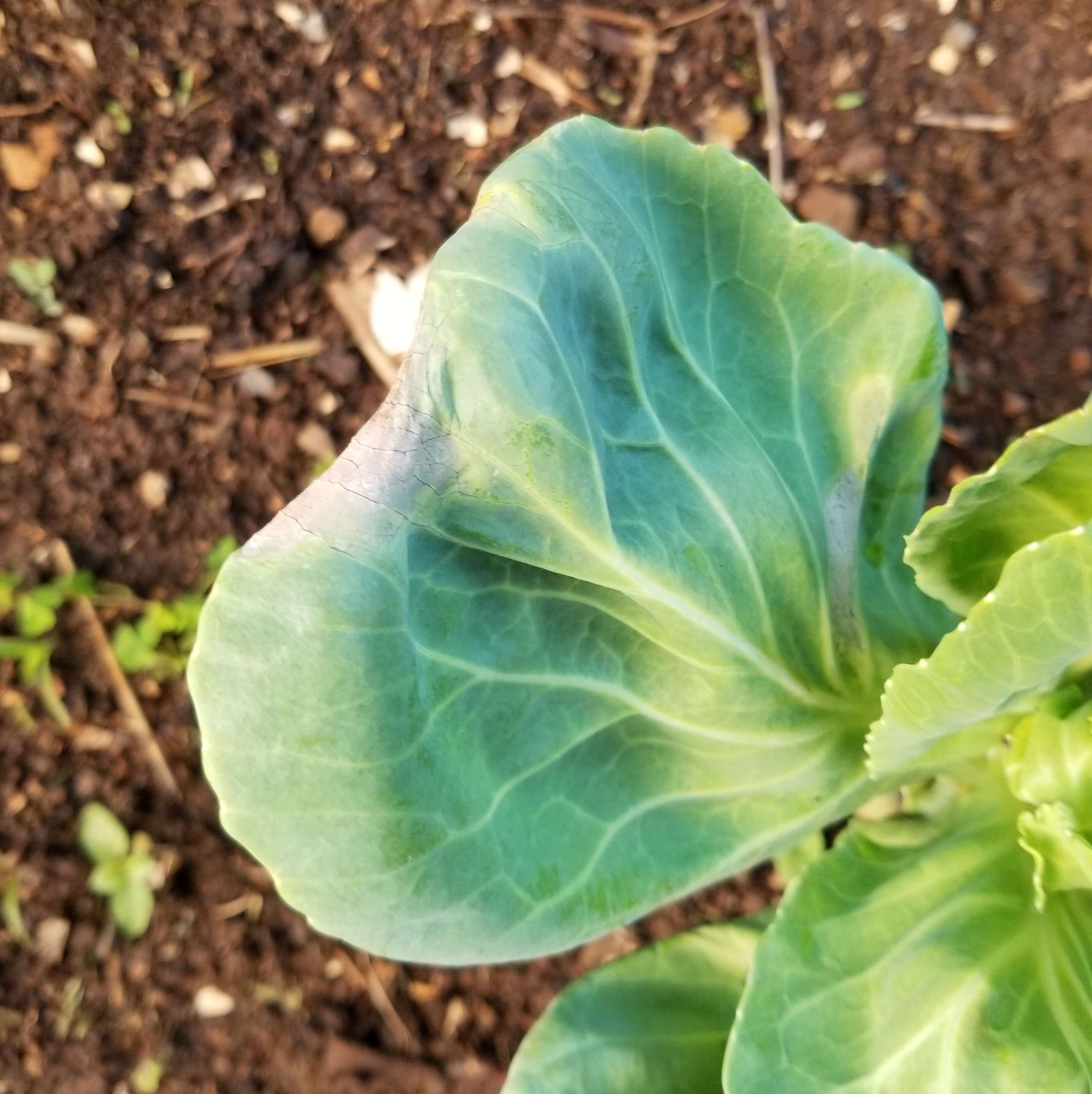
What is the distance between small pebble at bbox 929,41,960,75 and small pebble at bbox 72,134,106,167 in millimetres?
1490

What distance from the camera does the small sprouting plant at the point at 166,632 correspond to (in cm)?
186

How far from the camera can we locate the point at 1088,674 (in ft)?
3.95

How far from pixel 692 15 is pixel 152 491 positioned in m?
1.30

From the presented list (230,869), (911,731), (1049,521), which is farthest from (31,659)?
(1049,521)

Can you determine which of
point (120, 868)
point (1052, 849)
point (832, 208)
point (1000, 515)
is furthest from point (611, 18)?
point (120, 868)

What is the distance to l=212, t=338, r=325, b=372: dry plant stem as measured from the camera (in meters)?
1.94

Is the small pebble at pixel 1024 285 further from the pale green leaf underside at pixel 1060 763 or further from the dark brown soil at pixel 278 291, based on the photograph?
the pale green leaf underside at pixel 1060 763

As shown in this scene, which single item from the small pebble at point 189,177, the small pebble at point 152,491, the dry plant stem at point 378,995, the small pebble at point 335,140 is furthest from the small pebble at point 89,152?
the dry plant stem at point 378,995

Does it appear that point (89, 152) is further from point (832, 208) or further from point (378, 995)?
point (378, 995)

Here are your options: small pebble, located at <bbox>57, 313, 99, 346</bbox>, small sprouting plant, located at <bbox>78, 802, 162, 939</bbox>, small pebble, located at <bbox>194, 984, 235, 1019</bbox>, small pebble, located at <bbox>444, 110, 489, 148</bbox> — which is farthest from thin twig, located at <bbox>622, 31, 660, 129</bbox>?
small pebble, located at <bbox>194, 984, 235, 1019</bbox>

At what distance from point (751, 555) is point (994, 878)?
49 cm

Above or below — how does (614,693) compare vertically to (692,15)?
below

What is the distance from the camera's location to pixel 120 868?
1.82 metres

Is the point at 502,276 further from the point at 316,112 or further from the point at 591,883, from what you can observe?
the point at 316,112
